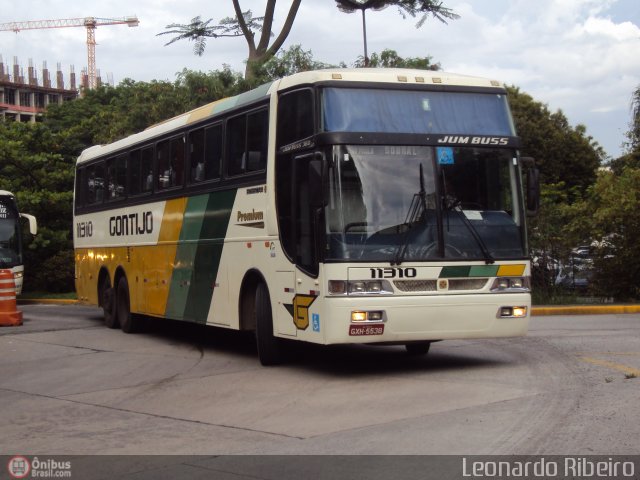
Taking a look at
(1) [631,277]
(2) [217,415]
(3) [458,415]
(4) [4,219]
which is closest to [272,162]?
(2) [217,415]

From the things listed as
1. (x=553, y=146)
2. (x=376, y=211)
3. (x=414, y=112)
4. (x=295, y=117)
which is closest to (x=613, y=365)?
(x=376, y=211)

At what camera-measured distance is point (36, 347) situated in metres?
16.4

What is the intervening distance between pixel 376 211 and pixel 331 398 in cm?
224

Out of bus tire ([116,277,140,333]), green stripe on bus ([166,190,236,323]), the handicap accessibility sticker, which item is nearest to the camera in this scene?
the handicap accessibility sticker

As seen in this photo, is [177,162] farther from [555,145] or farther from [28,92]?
[28,92]

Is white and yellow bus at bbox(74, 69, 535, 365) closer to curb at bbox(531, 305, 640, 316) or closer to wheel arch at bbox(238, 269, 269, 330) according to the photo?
wheel arch at bbox(238, 269, 269, 330)

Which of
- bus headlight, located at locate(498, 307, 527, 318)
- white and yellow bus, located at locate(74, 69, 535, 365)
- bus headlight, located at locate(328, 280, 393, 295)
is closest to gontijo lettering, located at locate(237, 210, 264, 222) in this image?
white and yellow bus, located at locate(74, 69, 535, 365)

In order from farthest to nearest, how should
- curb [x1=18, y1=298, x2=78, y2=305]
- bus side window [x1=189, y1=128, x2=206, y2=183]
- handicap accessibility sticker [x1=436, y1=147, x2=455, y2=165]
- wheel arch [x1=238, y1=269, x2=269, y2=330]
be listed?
curb [x1=18, y1=298, x2=78, y2=305] < bus side window [x1=189, y1=128, x2=206, y2=183] < wheel arch [x1=238, y1=269, x2=269, y2=330] < handicap accessibility sticker [x1=436, y1=147, x2=455, y2=165]

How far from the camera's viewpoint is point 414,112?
11883mm

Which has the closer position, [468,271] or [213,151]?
[468,271]

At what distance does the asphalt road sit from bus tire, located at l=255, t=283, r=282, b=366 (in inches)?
9.7

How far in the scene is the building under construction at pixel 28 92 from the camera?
13338cm

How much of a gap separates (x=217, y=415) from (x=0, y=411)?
94.0 inches

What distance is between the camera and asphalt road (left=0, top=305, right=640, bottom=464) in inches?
313
